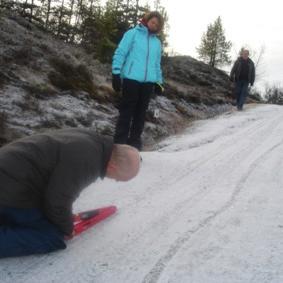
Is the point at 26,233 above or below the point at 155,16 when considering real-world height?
below

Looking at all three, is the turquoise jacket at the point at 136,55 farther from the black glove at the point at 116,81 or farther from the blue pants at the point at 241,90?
the blue pants at the point at 241,90

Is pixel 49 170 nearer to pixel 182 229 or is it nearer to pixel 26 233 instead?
pixel 26 233

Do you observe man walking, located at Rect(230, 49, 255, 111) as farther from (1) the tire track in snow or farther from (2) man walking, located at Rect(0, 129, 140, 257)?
(2) man walking, located at Rect(0, 129, 140, 257)

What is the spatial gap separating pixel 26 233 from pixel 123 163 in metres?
0.96

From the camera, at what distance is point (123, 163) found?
3926mm

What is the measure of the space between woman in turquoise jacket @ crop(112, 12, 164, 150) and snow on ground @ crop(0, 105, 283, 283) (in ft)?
2.51

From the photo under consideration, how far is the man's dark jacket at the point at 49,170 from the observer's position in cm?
364

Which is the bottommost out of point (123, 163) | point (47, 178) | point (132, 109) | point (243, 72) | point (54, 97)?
point (47, 178)

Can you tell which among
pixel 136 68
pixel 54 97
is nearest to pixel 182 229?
pixel 136 68

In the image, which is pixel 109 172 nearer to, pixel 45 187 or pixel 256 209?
pixel 45 187

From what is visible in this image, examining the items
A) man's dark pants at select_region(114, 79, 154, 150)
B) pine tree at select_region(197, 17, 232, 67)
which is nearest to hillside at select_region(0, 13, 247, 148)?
man's dark pants at select_region(114, 79, 154, 150)

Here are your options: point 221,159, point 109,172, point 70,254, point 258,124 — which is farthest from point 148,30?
point 258,124

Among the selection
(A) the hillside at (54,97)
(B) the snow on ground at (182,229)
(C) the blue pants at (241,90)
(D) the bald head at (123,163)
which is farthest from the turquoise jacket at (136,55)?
(C) the blue pants at (241,90)

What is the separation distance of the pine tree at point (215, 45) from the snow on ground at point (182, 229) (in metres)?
42.1
